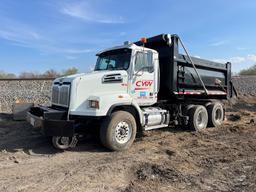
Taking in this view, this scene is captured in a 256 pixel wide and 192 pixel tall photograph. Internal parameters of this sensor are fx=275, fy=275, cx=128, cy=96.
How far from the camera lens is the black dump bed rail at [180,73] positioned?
8.81m

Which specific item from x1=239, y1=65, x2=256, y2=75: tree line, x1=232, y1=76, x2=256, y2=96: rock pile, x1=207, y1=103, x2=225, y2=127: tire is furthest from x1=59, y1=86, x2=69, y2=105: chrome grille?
x1=239, y1=65, x2=256, y2=75: tree line

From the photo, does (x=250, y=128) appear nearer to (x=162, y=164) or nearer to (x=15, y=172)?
(x=162, y=164)

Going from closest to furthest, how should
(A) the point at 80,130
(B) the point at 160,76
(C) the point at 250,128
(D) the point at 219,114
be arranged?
(A) the point at 80,130, (B) the point at 160,76, (C) the point at 250,128, (D) the point at 219,114

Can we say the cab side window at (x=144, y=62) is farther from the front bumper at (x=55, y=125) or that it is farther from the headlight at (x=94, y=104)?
the front bumper at (x=55, y=125)

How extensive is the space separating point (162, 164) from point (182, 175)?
678 millimetres

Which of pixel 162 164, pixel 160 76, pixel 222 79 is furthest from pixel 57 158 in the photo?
pixel 222 79

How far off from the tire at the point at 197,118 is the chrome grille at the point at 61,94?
4804mm

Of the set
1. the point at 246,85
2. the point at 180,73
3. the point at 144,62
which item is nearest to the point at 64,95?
the point at 144,62

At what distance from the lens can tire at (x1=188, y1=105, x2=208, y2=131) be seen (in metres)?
9.77

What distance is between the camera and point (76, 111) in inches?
263

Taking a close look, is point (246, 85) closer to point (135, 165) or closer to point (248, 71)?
point (248, 71)

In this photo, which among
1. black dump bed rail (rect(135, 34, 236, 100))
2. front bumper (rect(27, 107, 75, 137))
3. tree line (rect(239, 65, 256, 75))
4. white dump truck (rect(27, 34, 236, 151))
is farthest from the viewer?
tree line (rect(239, 65, 256, 75))

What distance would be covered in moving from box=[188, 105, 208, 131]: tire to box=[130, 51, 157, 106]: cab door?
2118 mm

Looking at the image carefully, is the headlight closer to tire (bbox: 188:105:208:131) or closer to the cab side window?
the cab side window
